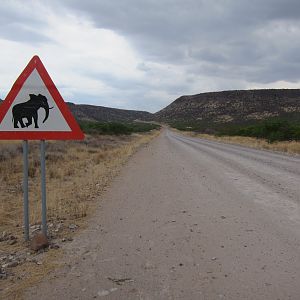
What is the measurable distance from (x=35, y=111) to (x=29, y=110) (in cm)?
7

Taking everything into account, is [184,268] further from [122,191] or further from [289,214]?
[122,191]

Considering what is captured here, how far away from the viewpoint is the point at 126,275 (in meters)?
4.55

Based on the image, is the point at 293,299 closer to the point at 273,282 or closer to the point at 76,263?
the point at 273,282

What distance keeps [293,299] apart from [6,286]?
2.78 meters

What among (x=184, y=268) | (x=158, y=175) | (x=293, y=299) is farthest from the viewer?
(x=158, y=175)

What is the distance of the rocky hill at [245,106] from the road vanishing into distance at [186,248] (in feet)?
352

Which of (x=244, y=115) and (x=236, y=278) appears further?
(x=244, y=115)

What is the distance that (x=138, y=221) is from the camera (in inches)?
279

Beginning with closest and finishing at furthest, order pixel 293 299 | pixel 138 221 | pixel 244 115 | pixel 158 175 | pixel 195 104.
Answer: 1. pixel 293 299
2. pixel 138 221
3. pixel 158 175
4. pixel 244 115
5. pixel 195 104

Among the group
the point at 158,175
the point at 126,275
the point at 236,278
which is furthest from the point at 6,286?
the point at 158,175

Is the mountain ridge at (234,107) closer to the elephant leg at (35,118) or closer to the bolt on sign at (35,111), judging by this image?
the bolt on sign at (35,111)

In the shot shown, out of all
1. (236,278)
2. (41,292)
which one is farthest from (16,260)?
(236,278)

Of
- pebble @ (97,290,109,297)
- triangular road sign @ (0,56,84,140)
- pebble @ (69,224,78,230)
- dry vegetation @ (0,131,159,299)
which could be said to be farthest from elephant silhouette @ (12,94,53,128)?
pebble @ (97,290,109,297)

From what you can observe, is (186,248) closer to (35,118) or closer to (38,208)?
(35,118)
